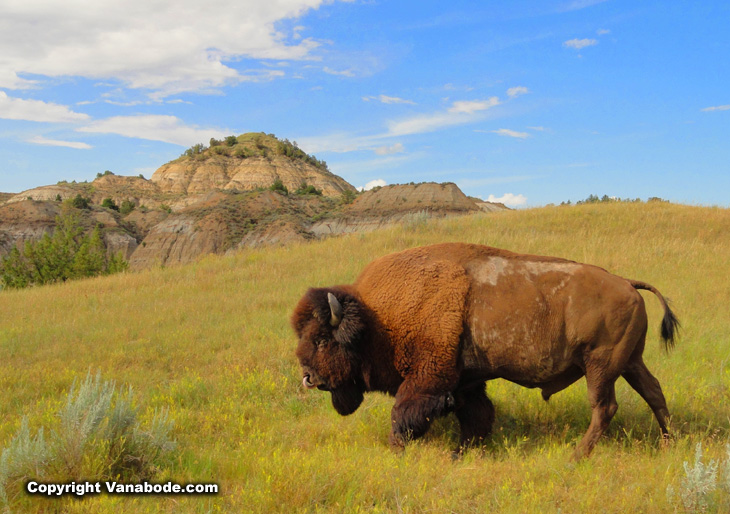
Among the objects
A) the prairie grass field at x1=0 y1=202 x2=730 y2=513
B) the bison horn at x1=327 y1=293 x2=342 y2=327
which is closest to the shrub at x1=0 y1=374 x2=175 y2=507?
the prairie grass field at x1=0 y1=202 x2=730 y2=513

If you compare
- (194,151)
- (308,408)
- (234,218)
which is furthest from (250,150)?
(308,408)

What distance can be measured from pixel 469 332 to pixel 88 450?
3.45 meters

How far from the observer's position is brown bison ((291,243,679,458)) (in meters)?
4.48

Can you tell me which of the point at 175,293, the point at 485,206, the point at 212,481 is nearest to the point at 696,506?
the point at 212,481

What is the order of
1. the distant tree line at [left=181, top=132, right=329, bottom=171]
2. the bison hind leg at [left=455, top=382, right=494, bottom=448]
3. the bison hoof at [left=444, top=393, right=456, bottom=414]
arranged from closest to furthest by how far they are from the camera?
the bison hoof at [left=444, top=393, right=456, bottom=414]
the bison hind leg at [left=455, top=382, right=494, bottom=448]
the distant tree line at [left=181, top=132, right=329, bottom=171]

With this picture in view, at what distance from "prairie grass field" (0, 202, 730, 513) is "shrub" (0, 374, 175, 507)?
0.20m

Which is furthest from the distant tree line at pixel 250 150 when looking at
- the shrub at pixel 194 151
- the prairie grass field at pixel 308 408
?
the prairie grass field at pixel 308 408

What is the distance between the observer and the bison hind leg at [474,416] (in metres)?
5.25

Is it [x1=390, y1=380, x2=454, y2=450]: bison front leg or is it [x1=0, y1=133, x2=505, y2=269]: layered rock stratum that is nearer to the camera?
[x1=390, y1=380, x2=454, y2=450]: bison front leg

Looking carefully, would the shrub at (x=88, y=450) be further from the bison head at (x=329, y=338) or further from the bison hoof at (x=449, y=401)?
the bison hoof at (x=449, y=401)

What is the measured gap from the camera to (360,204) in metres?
54.4

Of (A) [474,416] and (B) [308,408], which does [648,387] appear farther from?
(B) [308,408]

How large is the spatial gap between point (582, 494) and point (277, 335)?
5954 millimetres

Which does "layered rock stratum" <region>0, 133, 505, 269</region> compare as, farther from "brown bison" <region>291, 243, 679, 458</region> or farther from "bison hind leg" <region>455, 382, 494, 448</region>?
"brown bison" <region>291, 243, 679, 458</region>
